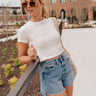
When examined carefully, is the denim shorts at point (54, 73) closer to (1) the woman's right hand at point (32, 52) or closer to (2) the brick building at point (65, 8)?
(1) the woman's right hand at point (32, 52)

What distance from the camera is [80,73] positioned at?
16.4ft

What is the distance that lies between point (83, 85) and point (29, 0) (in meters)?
3.20

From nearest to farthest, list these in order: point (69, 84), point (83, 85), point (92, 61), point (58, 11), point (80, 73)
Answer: point (69, 84) → point (83, 85) → point (80, 73) → point (92, 61) → point (58, 11)

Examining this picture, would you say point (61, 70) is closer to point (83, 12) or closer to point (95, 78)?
point (95, 78)

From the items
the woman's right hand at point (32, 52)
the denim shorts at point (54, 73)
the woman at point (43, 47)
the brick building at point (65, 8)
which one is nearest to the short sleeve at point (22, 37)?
the woman at point (43, 47)

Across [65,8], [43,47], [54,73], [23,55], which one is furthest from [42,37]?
[65,8]

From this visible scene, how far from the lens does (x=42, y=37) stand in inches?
64.1

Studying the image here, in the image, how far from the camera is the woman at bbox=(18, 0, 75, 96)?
62.6 inches

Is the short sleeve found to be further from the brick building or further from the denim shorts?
the brick building

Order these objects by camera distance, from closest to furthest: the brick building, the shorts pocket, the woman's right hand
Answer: the woman's right hand
the shorts pocket
the brick building

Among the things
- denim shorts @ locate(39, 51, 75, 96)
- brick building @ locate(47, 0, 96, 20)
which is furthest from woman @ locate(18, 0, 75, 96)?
brick building @ locate(47, 0, 96, 20)

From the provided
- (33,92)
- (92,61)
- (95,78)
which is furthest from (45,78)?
(92,61)

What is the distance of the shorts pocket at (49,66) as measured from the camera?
1634mm

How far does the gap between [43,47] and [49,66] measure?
0.20 m
